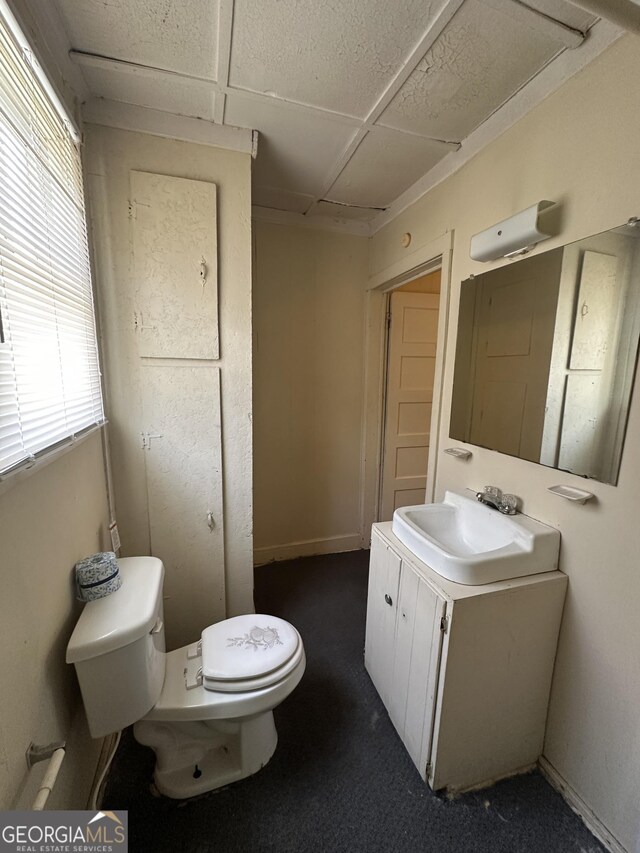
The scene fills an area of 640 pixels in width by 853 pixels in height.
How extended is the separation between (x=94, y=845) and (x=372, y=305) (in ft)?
8.45

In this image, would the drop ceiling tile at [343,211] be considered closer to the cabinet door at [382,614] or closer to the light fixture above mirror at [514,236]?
the light fixture above mirror at [514,236]

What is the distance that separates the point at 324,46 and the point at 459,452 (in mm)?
1506

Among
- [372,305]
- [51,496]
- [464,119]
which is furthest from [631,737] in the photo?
[372,305]

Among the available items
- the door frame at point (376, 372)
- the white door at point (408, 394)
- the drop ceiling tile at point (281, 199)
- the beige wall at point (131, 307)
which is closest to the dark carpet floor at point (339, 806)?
the beige wall at point (131, 307)

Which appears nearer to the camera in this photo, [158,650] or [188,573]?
[158,650]

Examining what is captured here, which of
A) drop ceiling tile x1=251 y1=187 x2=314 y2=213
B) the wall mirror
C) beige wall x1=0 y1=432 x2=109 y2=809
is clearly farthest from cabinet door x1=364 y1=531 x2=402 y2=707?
drop ceiling tile x1=251 y1=187 x2=314 y2=213

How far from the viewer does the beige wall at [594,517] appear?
0.94 metres

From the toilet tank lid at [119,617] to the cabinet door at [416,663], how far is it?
0.84 metres

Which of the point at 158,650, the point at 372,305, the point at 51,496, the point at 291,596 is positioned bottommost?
the point at 291,596

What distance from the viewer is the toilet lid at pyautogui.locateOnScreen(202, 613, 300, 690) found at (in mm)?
1076

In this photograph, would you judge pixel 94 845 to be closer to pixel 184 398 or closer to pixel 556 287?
pixel 184 398

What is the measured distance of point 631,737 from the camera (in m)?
0.95

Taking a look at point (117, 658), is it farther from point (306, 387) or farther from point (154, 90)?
point (154, 90)

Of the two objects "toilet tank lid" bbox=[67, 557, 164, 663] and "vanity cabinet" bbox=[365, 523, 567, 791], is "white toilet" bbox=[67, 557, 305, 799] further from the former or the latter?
"vanity cabinet" bbox=[365, 523, 567, 791]
